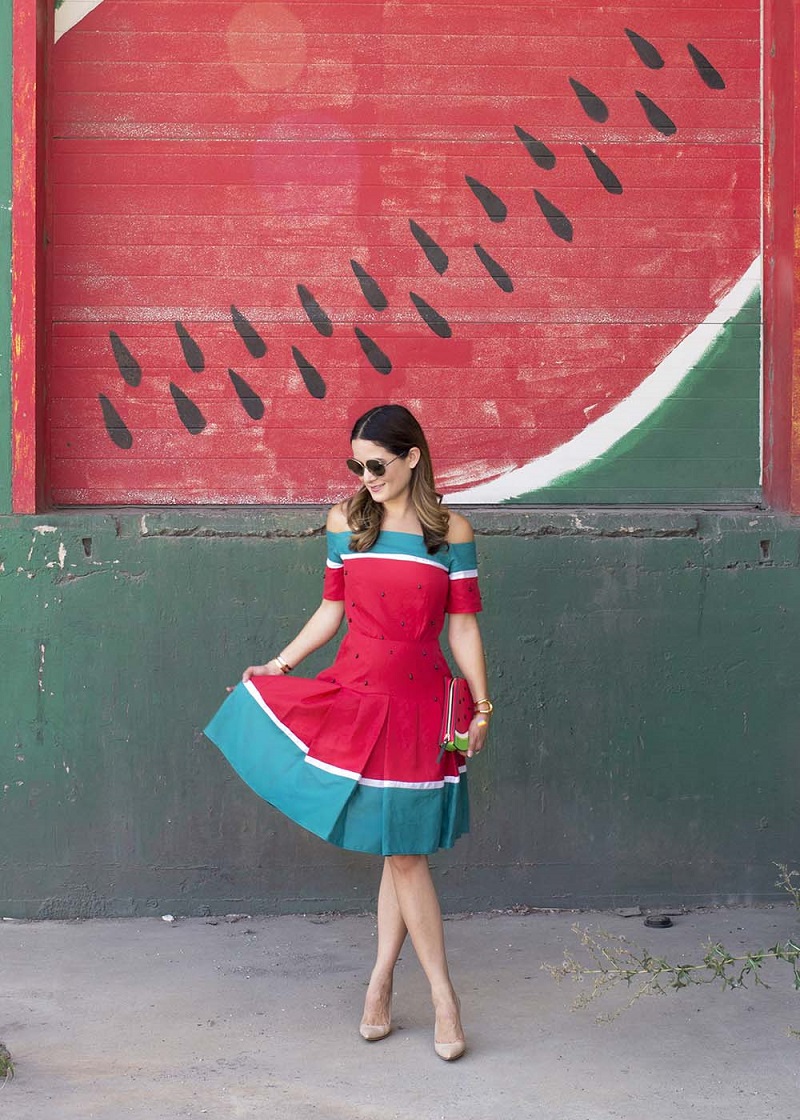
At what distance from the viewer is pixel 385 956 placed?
3.89m

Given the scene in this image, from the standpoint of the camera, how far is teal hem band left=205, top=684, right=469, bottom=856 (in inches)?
145

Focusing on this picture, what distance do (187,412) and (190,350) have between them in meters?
0.25

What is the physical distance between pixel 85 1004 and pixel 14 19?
11.5 feet

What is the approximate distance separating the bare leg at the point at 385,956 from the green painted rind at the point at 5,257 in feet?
7.08

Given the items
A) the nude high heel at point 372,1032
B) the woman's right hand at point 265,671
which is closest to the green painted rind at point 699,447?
the woman's right hand at point 265,671

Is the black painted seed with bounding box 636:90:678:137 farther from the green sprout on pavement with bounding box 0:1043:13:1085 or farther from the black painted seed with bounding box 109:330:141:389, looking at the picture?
the green sprout on pavement with bounding box 0:1043:13:1085

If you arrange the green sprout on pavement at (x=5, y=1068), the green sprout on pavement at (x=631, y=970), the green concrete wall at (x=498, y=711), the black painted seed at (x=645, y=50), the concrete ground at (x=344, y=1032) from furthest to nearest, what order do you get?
the black painted seed at (x=645, y=50)
the green concrete wall at (x=498, y=711)
the green sprout on pavement at (x=631, y=970)
the green sprout on pavement at (x=5, y=1068)
the concrete ground at (x=344, y=1032)

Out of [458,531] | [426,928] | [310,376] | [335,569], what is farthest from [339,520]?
[310,376]

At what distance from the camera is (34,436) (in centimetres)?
493

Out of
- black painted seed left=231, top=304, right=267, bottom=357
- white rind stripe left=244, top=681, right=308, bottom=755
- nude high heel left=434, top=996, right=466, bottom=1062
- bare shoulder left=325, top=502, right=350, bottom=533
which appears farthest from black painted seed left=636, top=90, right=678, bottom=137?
nude high heel left=434, top=996, right=466, bottom=1062

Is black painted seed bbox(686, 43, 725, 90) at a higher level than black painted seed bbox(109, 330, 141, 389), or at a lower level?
higher

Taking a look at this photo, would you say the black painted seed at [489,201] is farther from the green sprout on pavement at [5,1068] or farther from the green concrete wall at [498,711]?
the green sprout on pavement at [5,1068]

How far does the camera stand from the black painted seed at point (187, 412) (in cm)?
519

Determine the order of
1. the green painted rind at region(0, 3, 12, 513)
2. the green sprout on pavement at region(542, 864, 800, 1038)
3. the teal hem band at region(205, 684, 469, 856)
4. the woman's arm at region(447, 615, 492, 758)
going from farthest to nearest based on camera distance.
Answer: the green painted rind at region(0, 3, 12, 513) < the green sprout on pavement at region(542, 864, 800, 1038) < the woman's arm at region(447, 615, 492, 758) < the teal hem band at region(205, 684, 469, 856)
